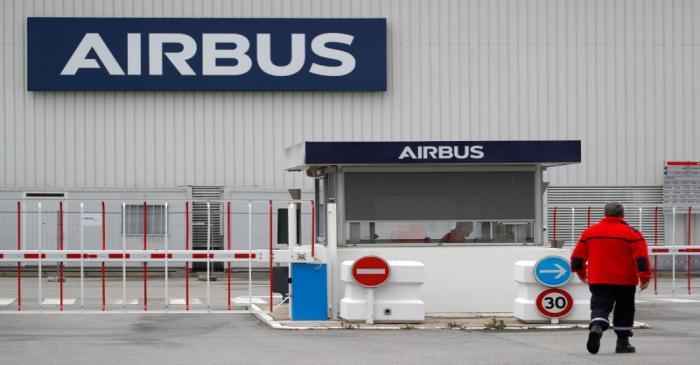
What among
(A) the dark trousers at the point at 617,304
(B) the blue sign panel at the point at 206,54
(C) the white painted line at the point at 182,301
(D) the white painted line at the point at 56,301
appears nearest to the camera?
(A) the dark trousers at the point at 617,304

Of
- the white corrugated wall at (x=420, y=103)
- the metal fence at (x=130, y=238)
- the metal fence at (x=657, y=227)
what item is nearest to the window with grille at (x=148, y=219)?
the metal fence at (x=130, y=238)

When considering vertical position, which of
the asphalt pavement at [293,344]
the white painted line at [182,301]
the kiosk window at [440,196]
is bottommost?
the white painted line at [182,301]

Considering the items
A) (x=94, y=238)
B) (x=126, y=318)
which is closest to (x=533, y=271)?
(x=126, y=318)

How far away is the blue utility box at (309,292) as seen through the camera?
19.2 metres

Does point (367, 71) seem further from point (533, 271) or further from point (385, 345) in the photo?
point (385, 345)

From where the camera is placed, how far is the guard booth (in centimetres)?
1981

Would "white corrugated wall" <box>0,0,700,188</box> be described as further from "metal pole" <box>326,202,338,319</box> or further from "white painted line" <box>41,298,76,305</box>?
"metal pole" <box>326,202,338,319</box>

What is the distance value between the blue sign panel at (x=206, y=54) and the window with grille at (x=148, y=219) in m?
3.99

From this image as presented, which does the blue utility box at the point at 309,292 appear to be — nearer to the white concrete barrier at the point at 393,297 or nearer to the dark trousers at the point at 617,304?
the white concrete barrier at the point at 393,297

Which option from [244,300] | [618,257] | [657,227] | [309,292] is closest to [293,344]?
[309,292]

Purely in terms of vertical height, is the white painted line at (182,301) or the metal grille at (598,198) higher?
the metal grille at (598,198)

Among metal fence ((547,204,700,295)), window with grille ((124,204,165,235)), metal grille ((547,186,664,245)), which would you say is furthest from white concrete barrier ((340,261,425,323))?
metal grille ((547,186,664,245))

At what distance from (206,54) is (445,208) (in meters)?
17.6

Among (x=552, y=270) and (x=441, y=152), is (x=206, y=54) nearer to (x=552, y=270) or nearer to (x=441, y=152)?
(x=441, y=152)
